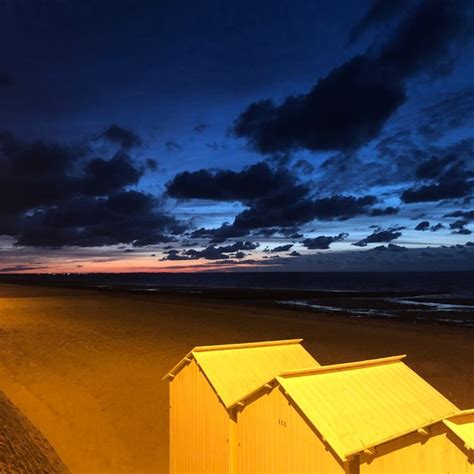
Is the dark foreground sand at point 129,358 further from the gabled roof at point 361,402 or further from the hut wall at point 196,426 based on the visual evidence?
the gabled roof at point 361,402

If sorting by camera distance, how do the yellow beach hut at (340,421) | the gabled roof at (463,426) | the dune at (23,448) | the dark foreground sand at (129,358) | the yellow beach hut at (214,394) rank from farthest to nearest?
the dark foreground sand at (129,358)
the dune at (23,448)
the yellow beach hut at (214,394)
the yellow beach hut at (340,421)
the gabled roof at (463,426)

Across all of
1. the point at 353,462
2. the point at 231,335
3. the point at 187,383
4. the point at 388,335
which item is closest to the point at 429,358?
the point at 388,335

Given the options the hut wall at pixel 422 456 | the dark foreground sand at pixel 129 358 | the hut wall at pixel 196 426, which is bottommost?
the dark foreground sand at pixel 129 358

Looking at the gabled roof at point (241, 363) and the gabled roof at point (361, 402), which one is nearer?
the gabled roof at point (361, 402)

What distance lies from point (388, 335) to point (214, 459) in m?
18.7

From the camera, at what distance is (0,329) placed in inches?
874

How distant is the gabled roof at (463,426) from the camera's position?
12.3 feet

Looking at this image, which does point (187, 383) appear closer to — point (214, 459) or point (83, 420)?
point (214, 459)

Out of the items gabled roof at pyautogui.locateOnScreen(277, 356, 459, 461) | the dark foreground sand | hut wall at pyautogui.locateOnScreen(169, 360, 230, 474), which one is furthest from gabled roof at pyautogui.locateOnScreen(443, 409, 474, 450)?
the dark foreground sand

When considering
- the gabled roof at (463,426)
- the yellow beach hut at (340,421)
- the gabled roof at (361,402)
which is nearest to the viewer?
the gabled roof at (463,426)

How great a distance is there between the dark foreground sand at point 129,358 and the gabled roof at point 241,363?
9.30ft

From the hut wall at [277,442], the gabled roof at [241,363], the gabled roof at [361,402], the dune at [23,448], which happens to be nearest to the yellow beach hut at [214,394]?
the gabled roof at [241,363]

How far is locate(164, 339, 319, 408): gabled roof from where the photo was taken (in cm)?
600

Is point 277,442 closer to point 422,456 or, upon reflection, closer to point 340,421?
point 340,421
